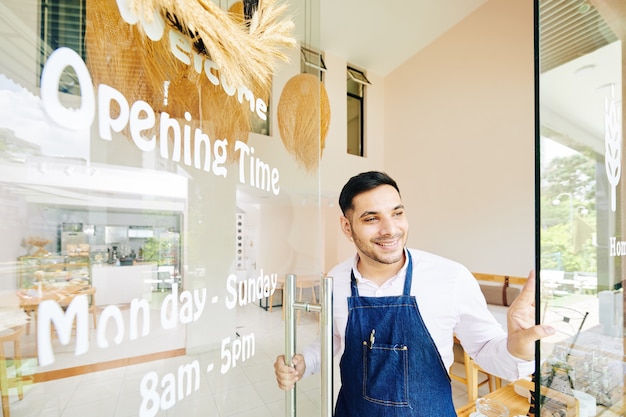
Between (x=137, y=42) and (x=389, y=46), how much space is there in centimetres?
579

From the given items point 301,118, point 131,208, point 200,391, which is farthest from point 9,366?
point 301,118

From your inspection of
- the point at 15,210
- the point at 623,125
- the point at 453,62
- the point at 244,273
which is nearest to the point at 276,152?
the point at 244,273

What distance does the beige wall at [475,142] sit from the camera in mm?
4012

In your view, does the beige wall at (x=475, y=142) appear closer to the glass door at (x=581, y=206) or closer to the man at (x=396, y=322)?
the glass door at (x=581, y=206)

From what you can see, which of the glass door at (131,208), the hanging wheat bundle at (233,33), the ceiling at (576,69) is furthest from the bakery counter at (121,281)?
the ceiling at (576,69)

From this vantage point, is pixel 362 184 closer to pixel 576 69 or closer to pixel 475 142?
pixel 576 69

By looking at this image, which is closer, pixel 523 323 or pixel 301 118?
pixel 523 323

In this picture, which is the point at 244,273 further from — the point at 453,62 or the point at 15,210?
the point at 453,62

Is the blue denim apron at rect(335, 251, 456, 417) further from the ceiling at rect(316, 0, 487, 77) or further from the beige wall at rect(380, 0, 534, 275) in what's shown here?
the ceiling at rect(316, 0, 487, 77)

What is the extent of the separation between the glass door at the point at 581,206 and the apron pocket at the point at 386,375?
41 centimetres

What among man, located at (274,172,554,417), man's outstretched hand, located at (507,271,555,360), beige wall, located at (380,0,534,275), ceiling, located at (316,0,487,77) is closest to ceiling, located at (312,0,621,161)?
man's outstretched hand, located at (507,271,555,360)

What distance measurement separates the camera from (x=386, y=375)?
3.45 feet

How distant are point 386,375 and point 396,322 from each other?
0.60 ft

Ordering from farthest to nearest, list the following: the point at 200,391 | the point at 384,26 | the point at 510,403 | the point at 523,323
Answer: the point at 384,26
the point at 510,403
the point at 523,323
the point at 200,391
